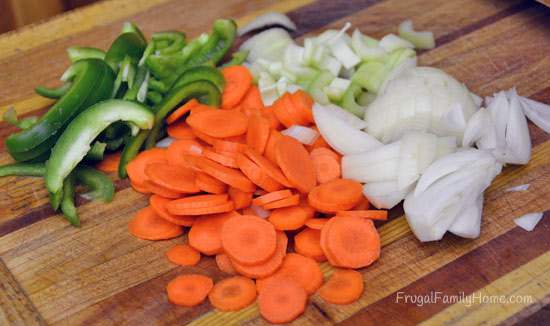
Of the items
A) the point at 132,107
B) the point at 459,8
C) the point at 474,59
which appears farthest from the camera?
the point at 459,8

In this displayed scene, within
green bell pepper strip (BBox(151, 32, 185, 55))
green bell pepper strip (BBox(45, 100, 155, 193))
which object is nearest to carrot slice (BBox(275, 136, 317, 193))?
green bell pepper strip (BBox(45, 100, 155, 193))

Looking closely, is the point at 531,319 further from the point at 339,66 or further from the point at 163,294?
the point at 339,66

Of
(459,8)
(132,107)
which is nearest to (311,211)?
(132,107)

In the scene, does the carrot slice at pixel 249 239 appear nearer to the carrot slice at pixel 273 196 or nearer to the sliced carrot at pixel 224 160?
the carrot slice at pixel 273 196

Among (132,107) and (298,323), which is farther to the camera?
(132,107)

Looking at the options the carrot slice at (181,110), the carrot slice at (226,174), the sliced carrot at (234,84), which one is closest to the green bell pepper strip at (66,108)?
the carrot slice at (181,110)

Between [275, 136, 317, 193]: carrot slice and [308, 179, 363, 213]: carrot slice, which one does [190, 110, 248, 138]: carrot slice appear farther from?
[308, 179, 363, 213]: carrot slice

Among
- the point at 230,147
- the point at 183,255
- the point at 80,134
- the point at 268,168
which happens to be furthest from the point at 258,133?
the point at 80,134
